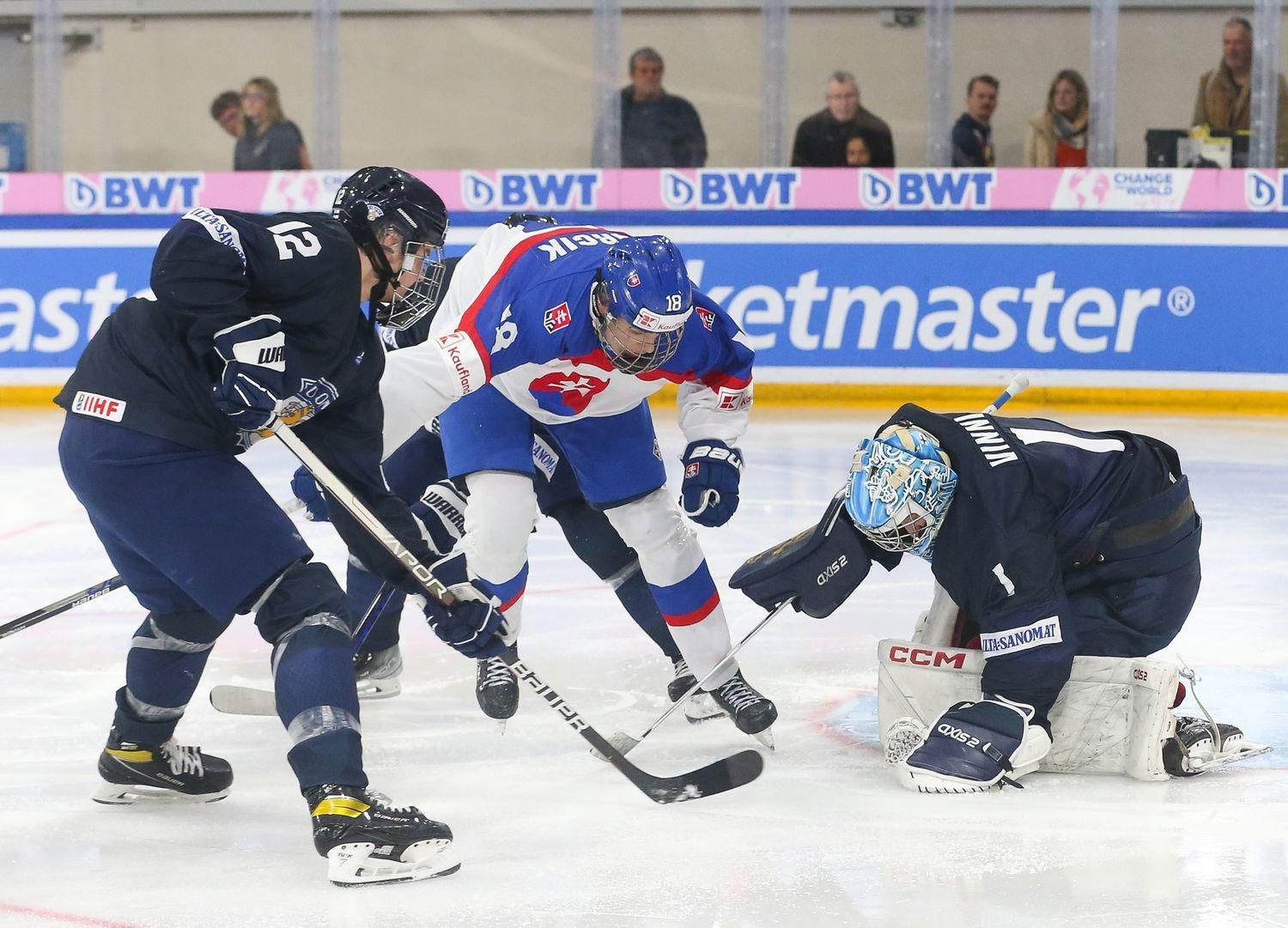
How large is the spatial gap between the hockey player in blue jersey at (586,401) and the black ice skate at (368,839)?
801 mm

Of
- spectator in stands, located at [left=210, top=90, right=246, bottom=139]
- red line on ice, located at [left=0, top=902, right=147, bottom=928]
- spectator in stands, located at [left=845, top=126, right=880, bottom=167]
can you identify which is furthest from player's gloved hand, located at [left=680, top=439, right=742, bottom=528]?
spectator in stands, located at [left=210, top=90, right=246, bottom=139]

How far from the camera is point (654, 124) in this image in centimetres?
759

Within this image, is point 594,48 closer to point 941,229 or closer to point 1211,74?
point 941,229

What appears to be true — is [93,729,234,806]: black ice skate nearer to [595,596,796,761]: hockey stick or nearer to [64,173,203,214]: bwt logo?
[595,596,796,761]: hockey stick

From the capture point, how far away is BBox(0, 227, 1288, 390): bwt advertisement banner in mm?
7000

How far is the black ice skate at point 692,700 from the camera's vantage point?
3271mm

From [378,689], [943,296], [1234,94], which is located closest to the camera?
[378,689]

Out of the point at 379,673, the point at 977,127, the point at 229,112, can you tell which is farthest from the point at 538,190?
the point at 379,673

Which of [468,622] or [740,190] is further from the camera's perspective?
[740,190]

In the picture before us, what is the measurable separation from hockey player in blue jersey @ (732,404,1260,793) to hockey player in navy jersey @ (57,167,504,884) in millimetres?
688

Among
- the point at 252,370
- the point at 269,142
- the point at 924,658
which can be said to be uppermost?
the point at 269,142

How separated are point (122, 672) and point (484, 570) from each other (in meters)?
0.86

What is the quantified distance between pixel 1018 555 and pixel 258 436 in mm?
1204

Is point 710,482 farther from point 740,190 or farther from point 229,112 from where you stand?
point 229,112
